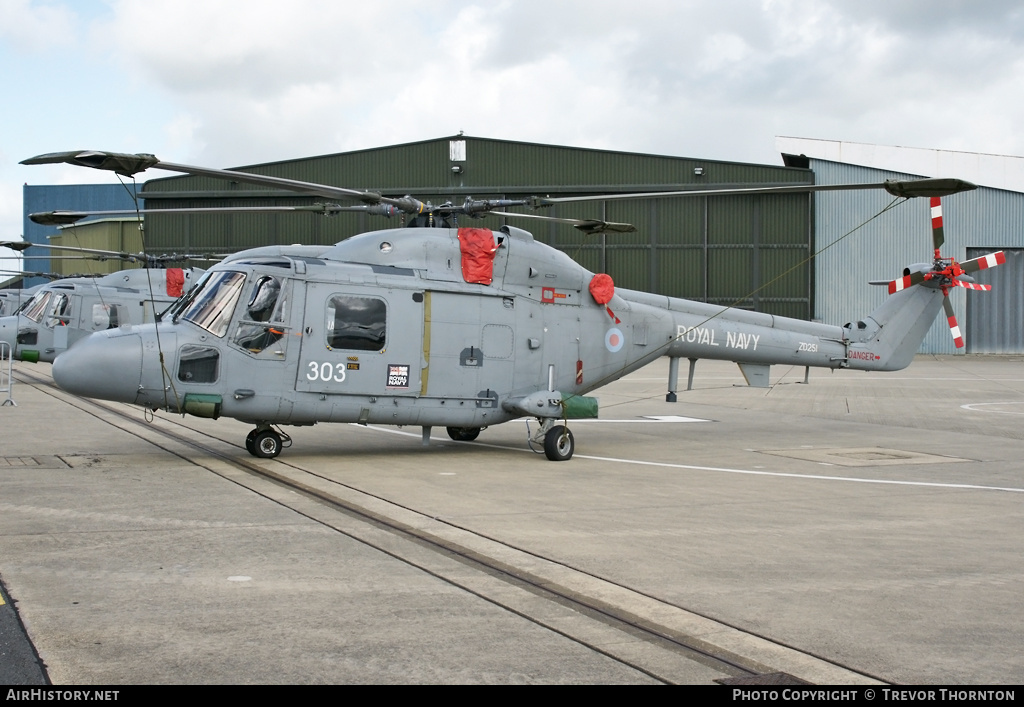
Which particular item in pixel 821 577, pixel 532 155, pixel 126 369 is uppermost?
pixel 532 155

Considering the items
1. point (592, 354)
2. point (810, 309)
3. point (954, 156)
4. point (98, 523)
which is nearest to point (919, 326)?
point (592, 354)

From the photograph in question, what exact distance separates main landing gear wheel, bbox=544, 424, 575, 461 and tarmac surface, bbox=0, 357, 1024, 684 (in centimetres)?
33

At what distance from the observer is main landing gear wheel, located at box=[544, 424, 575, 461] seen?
13039 millimetres

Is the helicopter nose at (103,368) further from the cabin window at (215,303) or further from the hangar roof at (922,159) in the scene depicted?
the hangar roof at (922,159)

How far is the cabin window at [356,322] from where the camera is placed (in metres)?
12.3

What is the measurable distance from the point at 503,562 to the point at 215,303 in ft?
21.1

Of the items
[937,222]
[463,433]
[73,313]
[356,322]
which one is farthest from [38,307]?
[937,222]

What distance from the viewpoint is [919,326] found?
58.6 feet

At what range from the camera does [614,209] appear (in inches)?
1789

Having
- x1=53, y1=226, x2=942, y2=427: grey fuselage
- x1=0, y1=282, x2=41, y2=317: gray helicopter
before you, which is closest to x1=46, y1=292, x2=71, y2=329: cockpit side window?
x1=0, y1=282, x2=41, y2=317: gray helicopter

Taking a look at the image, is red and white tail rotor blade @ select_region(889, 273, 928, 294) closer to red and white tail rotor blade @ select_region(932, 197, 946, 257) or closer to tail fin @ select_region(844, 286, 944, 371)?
tail fin @ select_region(844, 286, 944, 371)

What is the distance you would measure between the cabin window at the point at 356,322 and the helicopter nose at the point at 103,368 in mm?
2296
